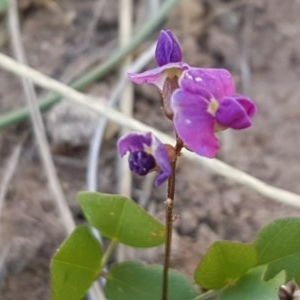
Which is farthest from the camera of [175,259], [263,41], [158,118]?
[263,41]

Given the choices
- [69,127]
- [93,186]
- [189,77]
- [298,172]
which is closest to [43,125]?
[69,127]

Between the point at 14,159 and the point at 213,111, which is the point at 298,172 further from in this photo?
the point at 213,111

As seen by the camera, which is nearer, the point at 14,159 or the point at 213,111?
the point at 213,111

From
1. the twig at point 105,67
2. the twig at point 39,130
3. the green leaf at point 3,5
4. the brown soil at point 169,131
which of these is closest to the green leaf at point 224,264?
the brown soil at point 169,131

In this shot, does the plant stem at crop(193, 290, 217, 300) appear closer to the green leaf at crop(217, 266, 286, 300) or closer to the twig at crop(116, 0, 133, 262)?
the green leaf at crop(217, 266, 286, 300)

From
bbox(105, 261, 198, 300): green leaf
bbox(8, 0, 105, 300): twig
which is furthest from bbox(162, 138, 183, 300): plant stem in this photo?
bbox(8, 0, 105, 300): twig
